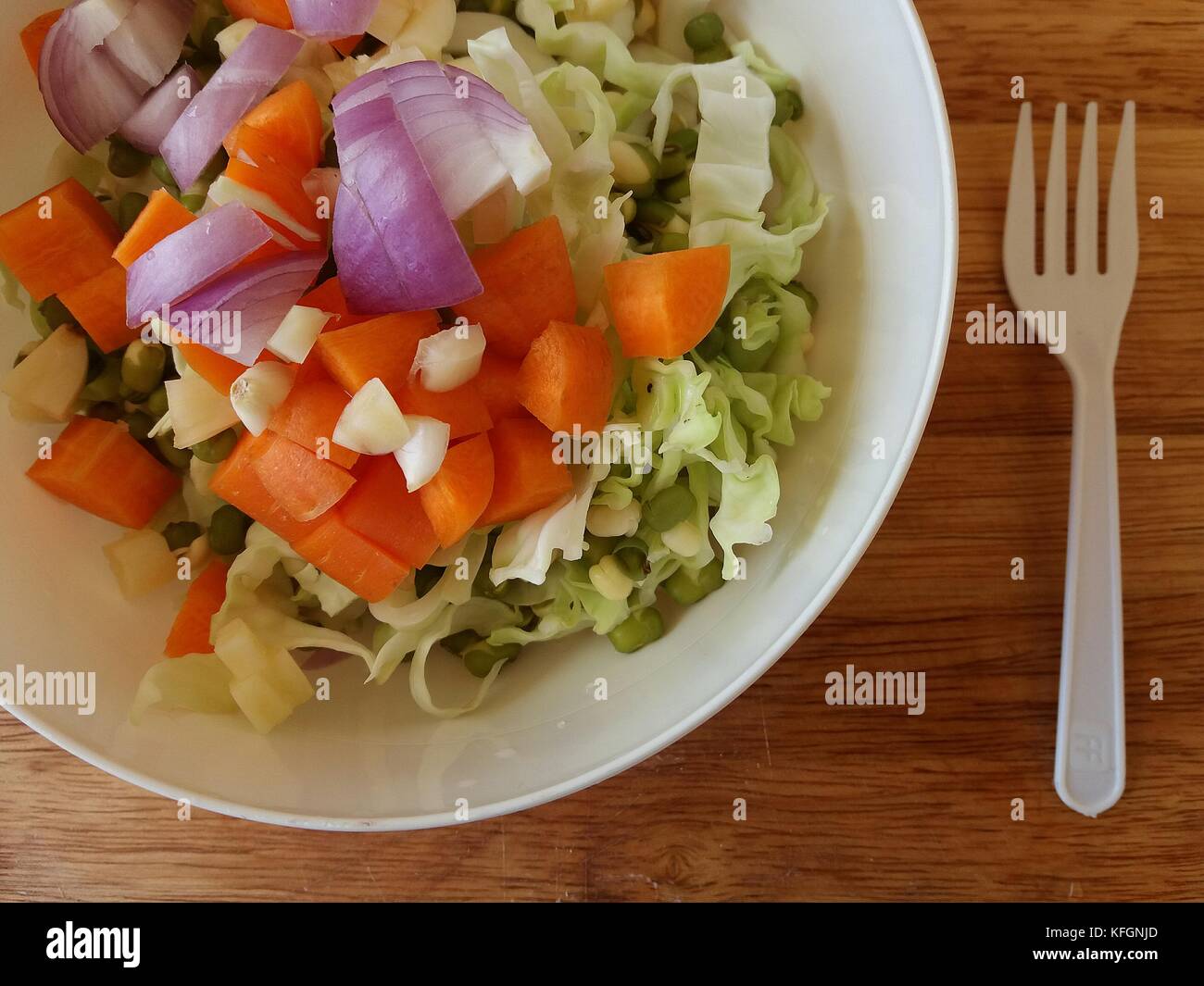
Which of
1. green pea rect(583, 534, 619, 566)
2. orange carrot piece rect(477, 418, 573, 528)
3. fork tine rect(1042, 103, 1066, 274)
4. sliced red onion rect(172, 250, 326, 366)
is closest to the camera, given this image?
sliced red onion rect(172, 250, 326, 366)

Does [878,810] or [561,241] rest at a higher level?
[561,241]

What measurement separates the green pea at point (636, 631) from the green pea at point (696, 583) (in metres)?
0.05

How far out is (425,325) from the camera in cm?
133

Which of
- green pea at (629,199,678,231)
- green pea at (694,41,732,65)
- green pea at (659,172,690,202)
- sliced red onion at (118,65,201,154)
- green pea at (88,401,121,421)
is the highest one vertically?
green pea at (694,41,732,65)

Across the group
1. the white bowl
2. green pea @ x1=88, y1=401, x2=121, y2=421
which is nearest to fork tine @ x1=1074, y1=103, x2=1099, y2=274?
the white bowl

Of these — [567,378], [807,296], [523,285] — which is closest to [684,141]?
[807,296]

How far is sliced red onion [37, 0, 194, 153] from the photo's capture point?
1.40 meters

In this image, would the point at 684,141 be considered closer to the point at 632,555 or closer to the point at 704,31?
the point at 704,31

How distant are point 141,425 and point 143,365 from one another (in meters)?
0.12

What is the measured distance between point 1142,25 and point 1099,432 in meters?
0.80

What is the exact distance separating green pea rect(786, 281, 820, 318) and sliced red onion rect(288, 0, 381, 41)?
2.52ft

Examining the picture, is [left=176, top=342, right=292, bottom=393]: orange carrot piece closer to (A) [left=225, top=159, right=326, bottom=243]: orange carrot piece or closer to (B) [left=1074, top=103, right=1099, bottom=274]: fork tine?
(A) [left=225, top=159, right=326, bottom=243]: orange carrot piece

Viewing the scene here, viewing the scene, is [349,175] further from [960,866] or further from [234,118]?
[960,866]

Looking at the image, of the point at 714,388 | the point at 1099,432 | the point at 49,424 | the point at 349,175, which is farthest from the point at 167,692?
the point at 1099,432
